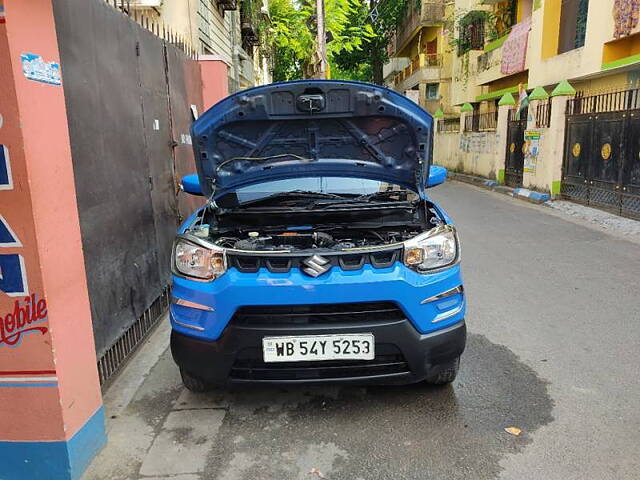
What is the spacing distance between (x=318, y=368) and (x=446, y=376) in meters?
0.93

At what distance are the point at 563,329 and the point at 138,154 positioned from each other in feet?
13.0

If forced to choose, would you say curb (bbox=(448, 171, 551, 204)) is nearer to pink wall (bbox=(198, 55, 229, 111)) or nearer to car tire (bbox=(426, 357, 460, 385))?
pink wall (bbox=(198, 55, 229, 111))

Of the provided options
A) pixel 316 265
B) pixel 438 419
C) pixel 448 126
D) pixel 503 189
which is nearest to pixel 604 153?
pixel 503 189

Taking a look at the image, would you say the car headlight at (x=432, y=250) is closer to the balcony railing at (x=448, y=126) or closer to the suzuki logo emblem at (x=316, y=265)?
the suzuki logo emblem at (x=316, y=265)

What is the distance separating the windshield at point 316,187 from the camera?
12.7ft

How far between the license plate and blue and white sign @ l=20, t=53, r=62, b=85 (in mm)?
1642

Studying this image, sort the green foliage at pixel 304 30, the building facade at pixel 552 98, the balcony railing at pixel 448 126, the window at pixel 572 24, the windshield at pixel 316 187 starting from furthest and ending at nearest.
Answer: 1. the balcony railing at pixel 448 126
2. the green foliage at pixel 304 30
3. the window at pixel 572 24
4. the building facade at pixel 552 98
5. the windshield at pixel 316 187

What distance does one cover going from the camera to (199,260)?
9.49 ft

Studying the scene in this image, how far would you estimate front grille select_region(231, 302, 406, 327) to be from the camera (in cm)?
277

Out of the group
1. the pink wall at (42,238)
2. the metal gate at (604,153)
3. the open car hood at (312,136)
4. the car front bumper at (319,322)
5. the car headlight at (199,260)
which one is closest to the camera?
the pink wall at (42,238)

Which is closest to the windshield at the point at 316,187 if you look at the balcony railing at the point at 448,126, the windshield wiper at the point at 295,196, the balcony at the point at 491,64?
the windshield wiper at the point at 295,196

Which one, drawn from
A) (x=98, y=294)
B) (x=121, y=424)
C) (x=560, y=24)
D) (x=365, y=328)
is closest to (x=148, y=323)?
(x=98, y=294)

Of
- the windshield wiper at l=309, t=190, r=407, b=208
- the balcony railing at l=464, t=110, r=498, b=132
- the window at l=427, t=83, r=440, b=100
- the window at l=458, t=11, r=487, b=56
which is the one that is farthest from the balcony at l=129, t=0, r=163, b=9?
the window at l=427, t=83, r=440, b=100

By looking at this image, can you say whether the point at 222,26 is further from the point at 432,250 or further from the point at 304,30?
the point at 432,250
